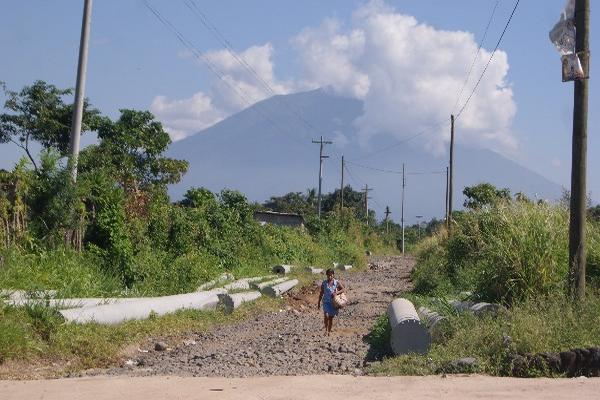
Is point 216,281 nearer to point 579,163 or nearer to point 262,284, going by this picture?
point 262,284

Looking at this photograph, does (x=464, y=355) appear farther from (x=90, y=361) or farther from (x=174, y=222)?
(x=174, y=222)

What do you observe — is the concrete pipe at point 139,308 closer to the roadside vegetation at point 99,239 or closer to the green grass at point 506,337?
the roadside vegetation at point 99,239

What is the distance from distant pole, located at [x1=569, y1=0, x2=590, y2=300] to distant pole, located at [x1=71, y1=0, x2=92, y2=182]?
10625mm

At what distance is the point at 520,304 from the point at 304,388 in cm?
Result: 539

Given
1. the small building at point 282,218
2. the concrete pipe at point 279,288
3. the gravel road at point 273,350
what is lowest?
the gravel road at point 273,350

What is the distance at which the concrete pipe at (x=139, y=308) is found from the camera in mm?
13039

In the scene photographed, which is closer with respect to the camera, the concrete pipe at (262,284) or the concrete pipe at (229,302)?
the concrete pipe at (229,302)

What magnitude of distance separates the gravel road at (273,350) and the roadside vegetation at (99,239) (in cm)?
73

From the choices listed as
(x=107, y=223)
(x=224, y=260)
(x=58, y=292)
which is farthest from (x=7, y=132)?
(x=58, y=292)

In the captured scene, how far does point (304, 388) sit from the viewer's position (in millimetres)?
8570

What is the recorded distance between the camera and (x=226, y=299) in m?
18.9

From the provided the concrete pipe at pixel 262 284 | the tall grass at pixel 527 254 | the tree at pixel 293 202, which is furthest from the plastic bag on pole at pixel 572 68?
the tree at pixel 293 202

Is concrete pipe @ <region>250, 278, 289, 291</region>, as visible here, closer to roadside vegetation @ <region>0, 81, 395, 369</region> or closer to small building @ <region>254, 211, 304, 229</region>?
roadside vegetation @ <region>0, 81, 395, 369</region>

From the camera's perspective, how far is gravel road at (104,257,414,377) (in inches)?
443
